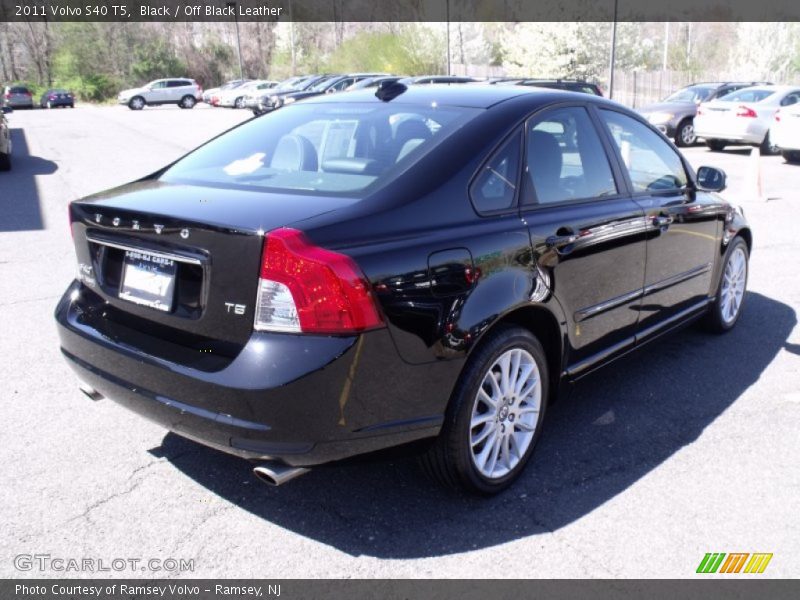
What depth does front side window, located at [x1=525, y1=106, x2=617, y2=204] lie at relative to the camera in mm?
3344

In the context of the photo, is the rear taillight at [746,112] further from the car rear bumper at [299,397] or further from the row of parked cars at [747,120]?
the car rear bumper at [299,397]

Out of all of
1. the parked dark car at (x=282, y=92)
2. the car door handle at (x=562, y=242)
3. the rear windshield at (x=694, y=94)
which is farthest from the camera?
the parked dark car at (x=282, y=92)

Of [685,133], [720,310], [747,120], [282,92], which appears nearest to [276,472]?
[720,310]

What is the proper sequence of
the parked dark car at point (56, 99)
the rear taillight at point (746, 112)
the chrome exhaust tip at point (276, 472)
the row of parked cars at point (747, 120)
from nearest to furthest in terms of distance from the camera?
the chrome exhaust tip at point (276, 472) → the row of parked cars at point (747, 120) → the rear taillight at point (746, 112) → the parked dark car at point (56, 99)

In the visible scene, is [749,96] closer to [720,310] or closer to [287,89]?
[720,310]

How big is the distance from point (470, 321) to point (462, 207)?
18.5 inches

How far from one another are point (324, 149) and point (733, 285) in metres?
3.34

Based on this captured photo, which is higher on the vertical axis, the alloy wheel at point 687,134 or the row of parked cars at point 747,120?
the row of parked cars at point 747,120

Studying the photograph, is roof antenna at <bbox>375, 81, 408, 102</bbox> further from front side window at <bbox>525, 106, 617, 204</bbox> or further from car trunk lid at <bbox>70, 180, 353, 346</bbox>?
car trunk lid at <bbox>70, 180, 353, 346</bbox>

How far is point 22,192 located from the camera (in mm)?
11734

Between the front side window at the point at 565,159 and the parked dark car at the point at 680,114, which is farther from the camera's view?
the parked dark car at the point at 680,114

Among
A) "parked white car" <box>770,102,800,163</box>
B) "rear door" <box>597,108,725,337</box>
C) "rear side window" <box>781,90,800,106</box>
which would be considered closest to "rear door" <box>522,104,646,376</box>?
"rear door" <box>597,108,725,337</box>

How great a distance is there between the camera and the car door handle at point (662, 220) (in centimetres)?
398

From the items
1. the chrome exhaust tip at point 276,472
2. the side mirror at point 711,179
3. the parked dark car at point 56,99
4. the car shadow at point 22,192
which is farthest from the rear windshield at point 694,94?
the parked dark car at point 56,99
